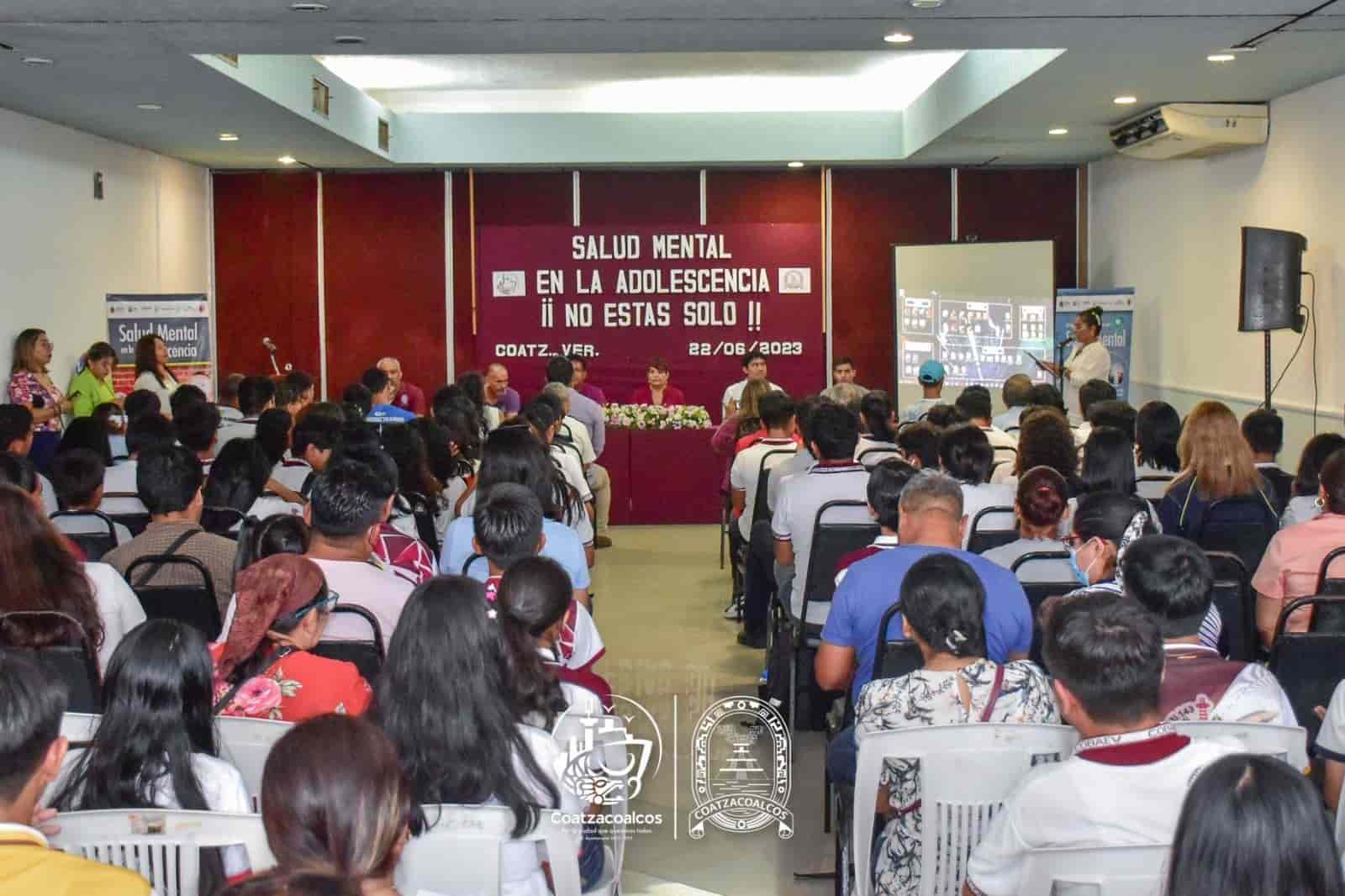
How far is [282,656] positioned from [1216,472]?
11.5 ft

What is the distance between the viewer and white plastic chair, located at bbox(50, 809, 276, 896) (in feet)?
7.09

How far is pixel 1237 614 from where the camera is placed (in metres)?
4.04

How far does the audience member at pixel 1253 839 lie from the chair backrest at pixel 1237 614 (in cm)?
246

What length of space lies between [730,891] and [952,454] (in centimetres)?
198

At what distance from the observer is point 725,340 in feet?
43.3

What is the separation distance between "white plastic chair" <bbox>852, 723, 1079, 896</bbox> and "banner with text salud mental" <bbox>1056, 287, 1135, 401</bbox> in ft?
30.0

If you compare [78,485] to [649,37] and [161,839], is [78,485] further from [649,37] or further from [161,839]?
[649,37]

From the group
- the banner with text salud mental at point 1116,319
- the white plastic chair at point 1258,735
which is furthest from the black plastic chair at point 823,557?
the banner with text salud mental at point 1116,319

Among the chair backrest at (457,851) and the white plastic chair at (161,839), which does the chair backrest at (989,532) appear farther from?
the white plastic chair at (161,839)

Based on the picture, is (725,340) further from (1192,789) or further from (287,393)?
(1192,789)

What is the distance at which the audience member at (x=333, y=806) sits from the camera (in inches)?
68.8

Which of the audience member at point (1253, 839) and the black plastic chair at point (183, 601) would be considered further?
the black plastic chair at point (183, 601)

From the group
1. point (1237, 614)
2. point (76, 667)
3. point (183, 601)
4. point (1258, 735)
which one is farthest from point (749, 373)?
point (1258, 735)

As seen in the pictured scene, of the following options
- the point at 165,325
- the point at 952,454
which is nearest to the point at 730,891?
the point at 952,454
